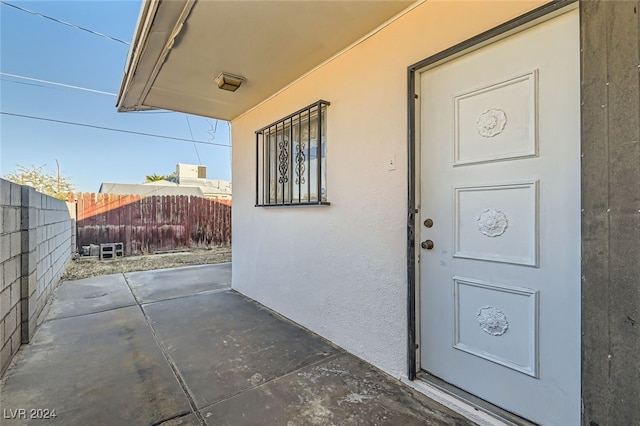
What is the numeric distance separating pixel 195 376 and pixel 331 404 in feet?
3.35

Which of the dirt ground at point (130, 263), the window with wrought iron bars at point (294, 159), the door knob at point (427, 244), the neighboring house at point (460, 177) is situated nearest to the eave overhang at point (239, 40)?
the neighboring house at point (460, 177)

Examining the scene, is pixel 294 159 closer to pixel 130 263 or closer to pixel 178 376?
pixel 178 376

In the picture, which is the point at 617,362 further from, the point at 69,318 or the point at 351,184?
the point at 69,318

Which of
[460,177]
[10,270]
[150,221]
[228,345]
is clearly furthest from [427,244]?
[150,221]

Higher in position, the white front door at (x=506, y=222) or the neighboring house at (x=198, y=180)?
the neighboring house at (x=198, y=180)

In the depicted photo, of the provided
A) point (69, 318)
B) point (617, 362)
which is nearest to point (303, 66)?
point (617, 362)

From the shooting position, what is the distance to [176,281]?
482cm

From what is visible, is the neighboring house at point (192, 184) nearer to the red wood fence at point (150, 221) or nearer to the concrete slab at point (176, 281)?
the red wood fence at point (150, 221)

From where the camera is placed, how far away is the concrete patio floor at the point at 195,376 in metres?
1.60

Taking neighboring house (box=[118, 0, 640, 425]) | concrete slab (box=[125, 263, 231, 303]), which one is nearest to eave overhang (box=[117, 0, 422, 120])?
neighboring house (box=[118, 0, 640, 425])

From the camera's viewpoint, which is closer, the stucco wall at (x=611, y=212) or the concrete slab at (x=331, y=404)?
the stucco wall at (x=611, y=212)

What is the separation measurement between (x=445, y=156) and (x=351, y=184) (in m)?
0.81

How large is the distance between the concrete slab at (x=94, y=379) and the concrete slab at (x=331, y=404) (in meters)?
0.33

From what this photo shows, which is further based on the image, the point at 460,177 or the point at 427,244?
the point at 427,244
